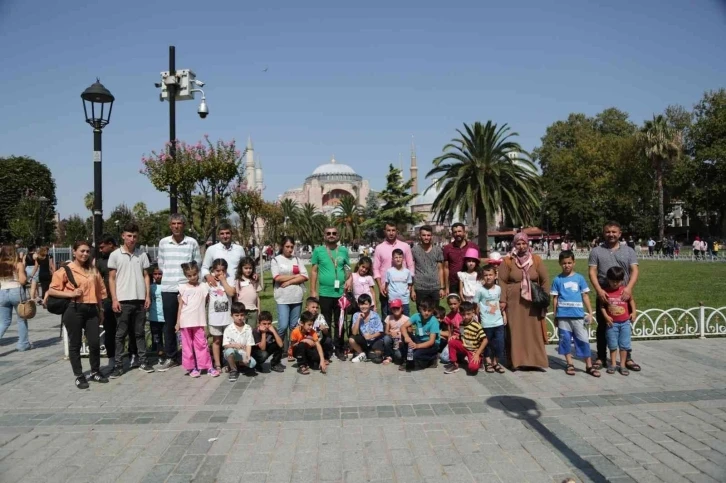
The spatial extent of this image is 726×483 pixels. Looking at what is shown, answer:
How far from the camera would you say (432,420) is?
454 cm

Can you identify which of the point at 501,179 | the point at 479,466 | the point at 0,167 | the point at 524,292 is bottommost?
the point at 479,466

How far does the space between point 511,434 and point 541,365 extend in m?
2.19

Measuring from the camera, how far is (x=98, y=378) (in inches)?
239

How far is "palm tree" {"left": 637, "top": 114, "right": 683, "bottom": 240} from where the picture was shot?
39812mm

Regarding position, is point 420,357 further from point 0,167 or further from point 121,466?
point 0,167

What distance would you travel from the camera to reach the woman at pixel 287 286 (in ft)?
22.3

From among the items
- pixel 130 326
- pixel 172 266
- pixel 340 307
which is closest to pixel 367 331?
pixel 340 307

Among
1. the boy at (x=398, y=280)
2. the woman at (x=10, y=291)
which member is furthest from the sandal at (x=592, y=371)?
the woman at (x=10, y=291)

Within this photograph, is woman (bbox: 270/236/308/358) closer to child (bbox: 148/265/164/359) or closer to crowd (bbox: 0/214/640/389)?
crowd (bbox: 0/214/640/389)

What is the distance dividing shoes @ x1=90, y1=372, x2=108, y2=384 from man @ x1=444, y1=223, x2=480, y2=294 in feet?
15.0

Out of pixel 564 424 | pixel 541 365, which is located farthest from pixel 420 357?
pixel 564 424

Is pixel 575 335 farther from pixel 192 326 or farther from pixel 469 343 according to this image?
pixel 192 326

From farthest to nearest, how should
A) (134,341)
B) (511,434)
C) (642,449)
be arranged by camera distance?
(134,341), (511,434), (642,449)

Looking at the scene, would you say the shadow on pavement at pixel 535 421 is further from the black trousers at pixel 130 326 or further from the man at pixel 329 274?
the black trousers at pixel 130 326
